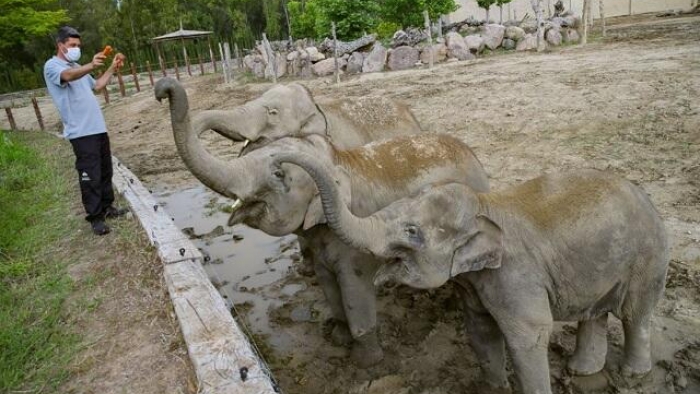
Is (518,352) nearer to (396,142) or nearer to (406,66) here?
(396,142)

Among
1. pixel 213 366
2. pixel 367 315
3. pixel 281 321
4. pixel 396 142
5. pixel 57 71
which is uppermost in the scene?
pixel 57 71

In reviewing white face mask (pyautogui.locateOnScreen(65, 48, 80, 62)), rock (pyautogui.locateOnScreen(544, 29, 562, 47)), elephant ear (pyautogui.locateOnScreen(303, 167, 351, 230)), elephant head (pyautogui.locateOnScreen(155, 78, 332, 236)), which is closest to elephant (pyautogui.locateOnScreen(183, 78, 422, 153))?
elephant head (pyautogui.locateOnScreen(155, 78, 332, 236))

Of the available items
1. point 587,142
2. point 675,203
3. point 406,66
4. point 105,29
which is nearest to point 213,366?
point 675,203

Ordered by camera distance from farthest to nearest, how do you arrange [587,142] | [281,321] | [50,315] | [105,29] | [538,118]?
[105,29] < [538,118] < [587,142] < [281,321] < [50,315]

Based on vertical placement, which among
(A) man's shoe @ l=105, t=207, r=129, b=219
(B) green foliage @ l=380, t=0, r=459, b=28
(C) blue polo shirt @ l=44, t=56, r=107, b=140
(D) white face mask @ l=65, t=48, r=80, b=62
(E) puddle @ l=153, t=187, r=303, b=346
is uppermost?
(B) green foliage @ l=380, t=0, r=459, b=28

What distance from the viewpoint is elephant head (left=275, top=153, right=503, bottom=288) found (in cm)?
279

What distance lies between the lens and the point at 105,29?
4047 cm

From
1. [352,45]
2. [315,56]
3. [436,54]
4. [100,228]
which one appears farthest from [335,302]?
[315,56]

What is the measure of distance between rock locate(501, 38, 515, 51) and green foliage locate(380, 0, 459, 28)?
9.32 ft

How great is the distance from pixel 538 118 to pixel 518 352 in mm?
7159

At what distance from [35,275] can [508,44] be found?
17.7 meters

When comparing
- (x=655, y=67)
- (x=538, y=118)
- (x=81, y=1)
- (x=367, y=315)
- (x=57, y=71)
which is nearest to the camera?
(x=367, y=315)

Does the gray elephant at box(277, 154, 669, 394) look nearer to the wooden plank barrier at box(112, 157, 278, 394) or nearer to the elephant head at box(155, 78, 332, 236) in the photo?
the elephant head at box(155, 78, 332, 236)

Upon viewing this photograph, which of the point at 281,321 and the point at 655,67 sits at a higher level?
the point at 655,67
